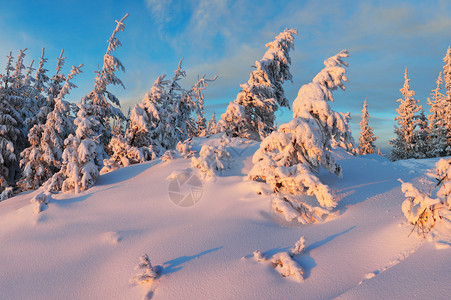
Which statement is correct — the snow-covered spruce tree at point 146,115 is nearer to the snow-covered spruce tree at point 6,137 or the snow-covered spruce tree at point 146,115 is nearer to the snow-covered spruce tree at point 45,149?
the snow-covered spruce tree at point 45,149

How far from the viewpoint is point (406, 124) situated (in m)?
25.9

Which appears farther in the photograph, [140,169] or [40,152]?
[40,152]

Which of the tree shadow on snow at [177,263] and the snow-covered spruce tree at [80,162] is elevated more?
the snow-covered spruce tree at [80,162]

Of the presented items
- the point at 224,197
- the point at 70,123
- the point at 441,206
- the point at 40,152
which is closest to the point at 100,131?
the point at 70,123

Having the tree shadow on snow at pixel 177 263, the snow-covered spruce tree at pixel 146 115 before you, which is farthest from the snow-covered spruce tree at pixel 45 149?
the tree shadow on snow at pixel 177 263

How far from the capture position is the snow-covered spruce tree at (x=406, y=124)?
25.6 meters

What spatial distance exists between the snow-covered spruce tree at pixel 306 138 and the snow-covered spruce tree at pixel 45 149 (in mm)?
15361

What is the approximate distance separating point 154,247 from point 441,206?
19.2 ft

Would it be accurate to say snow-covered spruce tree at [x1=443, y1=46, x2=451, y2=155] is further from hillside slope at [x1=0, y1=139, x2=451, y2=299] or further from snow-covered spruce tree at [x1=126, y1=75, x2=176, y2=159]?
snow-covered spruce tree at [x1=126, y1=75, x2=176, y2=159]

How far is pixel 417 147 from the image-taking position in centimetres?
2519

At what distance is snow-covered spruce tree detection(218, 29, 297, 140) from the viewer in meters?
15.6

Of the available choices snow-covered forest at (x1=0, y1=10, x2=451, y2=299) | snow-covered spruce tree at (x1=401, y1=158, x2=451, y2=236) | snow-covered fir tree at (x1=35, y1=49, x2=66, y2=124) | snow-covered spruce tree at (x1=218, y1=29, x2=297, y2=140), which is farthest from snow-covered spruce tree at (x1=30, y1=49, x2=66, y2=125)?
snow-covered spruce tree at (x1=401, y1=158, x2=451, y2=236)

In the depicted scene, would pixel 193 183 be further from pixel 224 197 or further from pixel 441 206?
pixel 441 206

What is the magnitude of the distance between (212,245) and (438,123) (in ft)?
94.9
